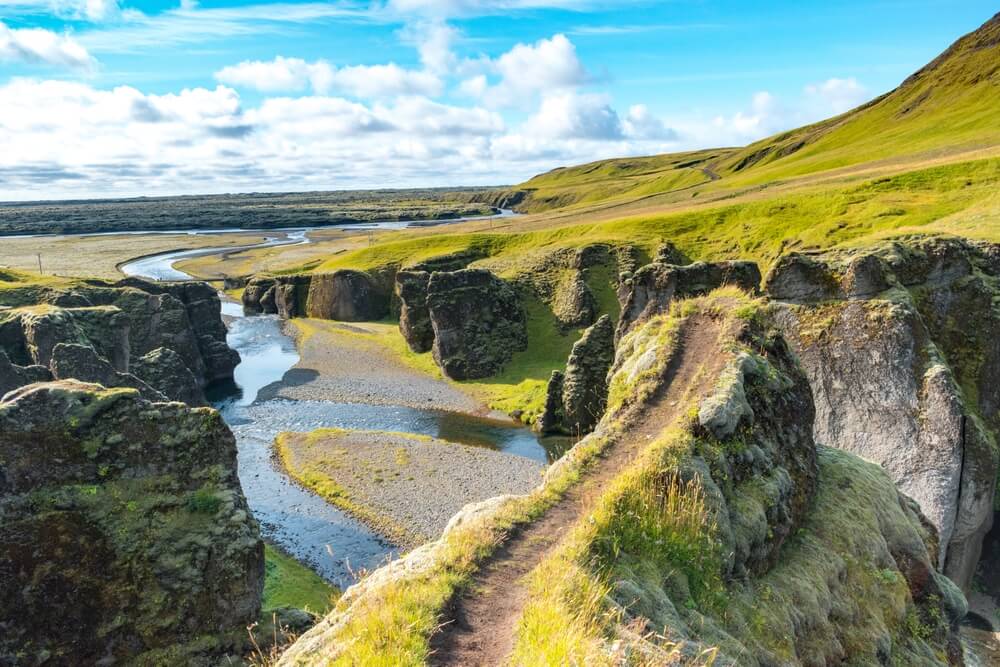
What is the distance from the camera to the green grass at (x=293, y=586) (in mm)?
29922

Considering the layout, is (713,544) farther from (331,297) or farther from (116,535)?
(331,297)

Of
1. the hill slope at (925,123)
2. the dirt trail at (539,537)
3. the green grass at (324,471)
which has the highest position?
the hill slope at (925,123)

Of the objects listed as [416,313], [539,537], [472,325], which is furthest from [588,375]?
[539,537]

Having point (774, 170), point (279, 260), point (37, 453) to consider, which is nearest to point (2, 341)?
point (37, 453)

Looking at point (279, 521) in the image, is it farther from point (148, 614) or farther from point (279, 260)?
point (279, 260)

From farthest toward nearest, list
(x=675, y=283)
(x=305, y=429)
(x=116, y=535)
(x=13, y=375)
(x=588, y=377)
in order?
(x=305, y=429)
(x=588, y=377)
(x=675, y=283)
(x=13, y=375)
(x=116, y=535)

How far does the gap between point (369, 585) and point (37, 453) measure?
1538cm

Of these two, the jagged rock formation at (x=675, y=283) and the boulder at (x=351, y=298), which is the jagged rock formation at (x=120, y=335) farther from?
the jagged rock formation at (x=675, y=283)

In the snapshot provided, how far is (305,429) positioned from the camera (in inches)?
2386

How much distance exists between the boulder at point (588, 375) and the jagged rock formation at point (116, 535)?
36.1m

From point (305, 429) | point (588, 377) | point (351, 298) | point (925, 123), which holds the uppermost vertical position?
point (925, 123)

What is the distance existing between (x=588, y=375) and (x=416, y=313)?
129ft

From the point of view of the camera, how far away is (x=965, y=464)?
30375mm

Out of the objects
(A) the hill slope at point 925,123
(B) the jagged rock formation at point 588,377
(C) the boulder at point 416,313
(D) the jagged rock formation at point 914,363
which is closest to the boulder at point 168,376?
(C) the boulder at point 416,313
